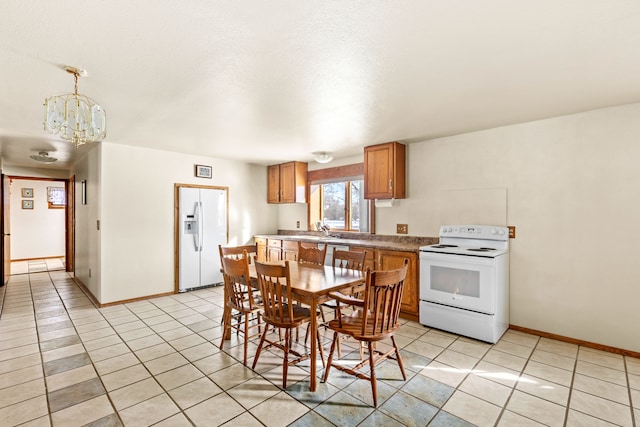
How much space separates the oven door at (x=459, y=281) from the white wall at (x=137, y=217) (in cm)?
391

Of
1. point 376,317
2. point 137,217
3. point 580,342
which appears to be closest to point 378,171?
point 376,317

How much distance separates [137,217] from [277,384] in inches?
139

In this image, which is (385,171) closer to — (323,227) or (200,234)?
(323,227)

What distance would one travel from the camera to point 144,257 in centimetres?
467

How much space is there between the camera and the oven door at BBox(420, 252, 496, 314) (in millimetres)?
3084

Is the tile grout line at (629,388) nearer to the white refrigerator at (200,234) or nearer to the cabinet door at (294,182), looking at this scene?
the cabinet door at (294,182)

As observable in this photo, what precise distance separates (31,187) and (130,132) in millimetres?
6636

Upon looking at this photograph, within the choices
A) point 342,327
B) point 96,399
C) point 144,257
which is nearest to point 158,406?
point 96,399

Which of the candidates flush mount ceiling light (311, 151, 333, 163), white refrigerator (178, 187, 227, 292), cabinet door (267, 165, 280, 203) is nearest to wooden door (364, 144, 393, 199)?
flush mount ceiling light (311, 151, 333, 163)

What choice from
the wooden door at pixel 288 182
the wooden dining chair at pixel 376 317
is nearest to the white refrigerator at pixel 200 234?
the wooden door at pixel 288 182

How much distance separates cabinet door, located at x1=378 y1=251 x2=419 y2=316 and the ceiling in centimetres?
158

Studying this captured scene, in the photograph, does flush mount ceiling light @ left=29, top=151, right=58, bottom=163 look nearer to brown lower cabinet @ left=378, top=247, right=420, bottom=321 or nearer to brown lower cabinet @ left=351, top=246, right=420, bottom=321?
brown lower cabinet @ left=351, top=246, right=420, bottom=321

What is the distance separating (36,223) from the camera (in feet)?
26.4

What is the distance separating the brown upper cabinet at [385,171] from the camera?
13.8 ft
